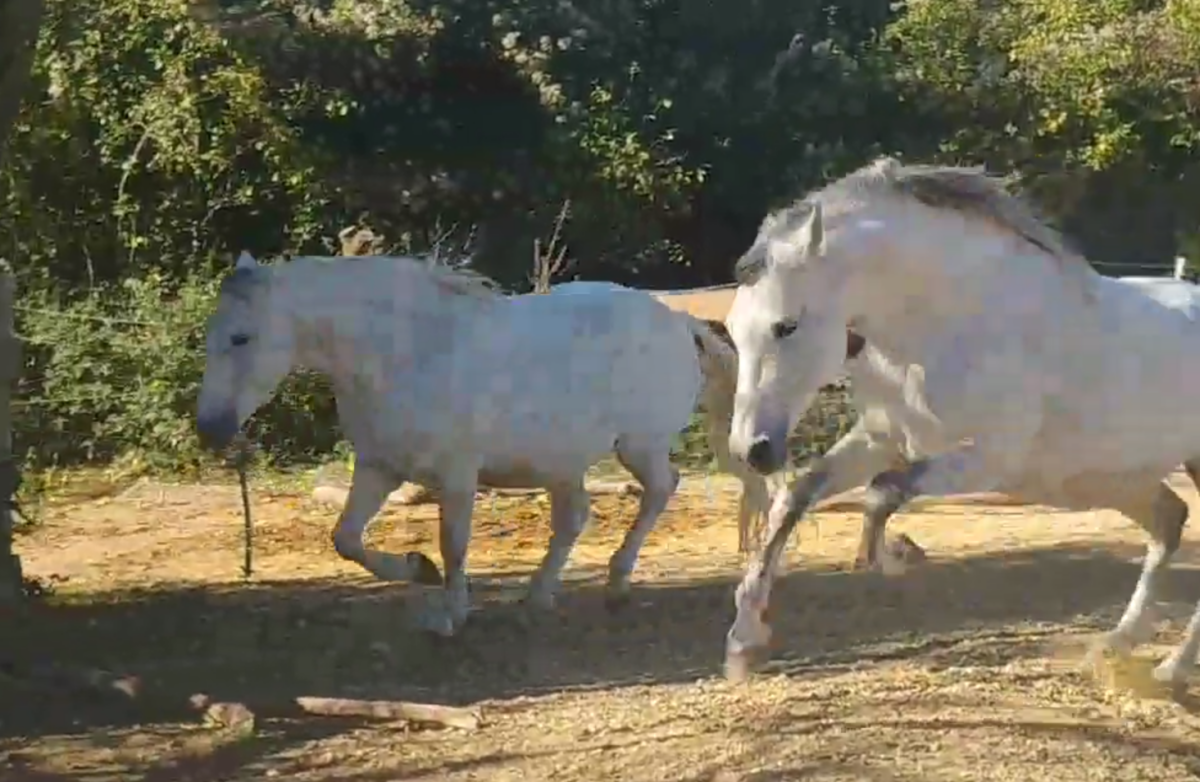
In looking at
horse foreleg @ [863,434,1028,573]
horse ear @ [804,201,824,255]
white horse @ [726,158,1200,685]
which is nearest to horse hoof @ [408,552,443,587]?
white horse @ [726,158,1200,685]

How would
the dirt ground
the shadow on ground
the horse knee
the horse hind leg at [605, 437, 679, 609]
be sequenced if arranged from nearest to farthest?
the dirt ground → the shadow on ground → the horse knee → the horse hind leg at [605, 437, 679, 609]

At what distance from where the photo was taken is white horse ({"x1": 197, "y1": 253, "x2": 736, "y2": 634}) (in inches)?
228

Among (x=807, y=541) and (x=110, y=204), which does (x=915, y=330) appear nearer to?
(x=807, y=541)

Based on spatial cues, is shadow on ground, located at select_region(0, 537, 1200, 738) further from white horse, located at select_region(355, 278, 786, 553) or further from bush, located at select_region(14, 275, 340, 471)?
bush, located at select_region(14, 275, 340, 471)

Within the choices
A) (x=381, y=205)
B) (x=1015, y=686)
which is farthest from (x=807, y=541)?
(x=381, y=205)

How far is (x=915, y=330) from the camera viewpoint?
15.7 feet

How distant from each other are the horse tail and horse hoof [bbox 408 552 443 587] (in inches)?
61.2

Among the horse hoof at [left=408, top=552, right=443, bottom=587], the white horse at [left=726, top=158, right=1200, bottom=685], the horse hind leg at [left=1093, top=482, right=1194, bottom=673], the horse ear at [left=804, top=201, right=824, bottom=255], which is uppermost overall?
the horse ear at [left=804, top=201, right=824, bottom=255]

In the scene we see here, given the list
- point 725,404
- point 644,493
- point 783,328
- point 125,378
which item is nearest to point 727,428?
point 725,404

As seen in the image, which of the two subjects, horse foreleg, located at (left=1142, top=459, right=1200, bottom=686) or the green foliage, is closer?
horse foreleg, located at (left=1142, top=459, right=1200, bottom=686)

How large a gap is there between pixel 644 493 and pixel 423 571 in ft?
3.91

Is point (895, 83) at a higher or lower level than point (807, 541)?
higher

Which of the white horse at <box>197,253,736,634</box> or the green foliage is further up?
the green foliage

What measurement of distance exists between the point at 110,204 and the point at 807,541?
779 centimetres
